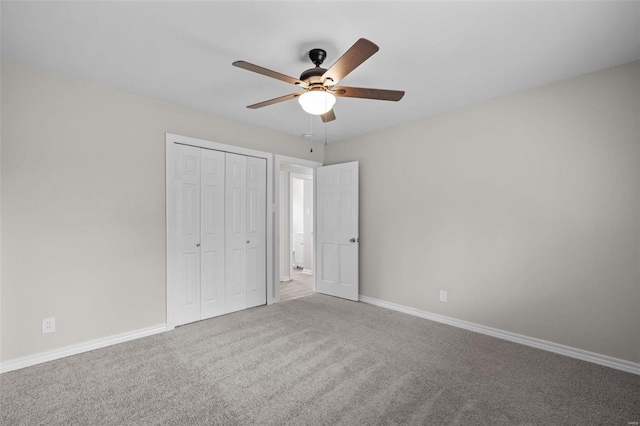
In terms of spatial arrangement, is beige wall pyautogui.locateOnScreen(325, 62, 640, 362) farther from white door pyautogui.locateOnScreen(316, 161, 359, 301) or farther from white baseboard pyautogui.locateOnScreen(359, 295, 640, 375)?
white door pyautogui.locateOnScreen(316, 161, 359, 301)

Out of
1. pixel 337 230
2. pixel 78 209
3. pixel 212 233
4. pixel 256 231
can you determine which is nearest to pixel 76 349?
pixel 78 209

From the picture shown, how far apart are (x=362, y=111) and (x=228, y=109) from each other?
1550mm

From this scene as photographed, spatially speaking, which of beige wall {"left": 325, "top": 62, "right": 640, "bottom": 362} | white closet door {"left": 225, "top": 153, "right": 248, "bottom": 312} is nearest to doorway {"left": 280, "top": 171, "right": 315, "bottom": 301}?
white closet door {"left": 225, "top": 153, "right": 248, "bottom": 312}

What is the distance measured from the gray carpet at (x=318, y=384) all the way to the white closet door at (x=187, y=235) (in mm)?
354

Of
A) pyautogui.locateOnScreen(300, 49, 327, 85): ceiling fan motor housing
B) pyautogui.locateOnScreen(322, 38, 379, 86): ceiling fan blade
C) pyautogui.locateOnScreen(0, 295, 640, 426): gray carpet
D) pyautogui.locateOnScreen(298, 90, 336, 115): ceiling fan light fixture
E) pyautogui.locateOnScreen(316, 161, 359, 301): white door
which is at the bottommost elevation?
pyautogui.locateOnScreen(0, 295, 640, 426): gray carpet

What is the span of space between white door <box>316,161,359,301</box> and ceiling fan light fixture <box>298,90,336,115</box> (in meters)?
2.27

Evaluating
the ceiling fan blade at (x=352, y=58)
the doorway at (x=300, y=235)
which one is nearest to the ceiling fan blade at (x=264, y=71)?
the ceiling fan blade at (x=352, y=58)

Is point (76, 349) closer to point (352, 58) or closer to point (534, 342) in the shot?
point (352, 58)

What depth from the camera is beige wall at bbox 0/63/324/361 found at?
8.21 ft

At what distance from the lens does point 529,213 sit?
300 cm

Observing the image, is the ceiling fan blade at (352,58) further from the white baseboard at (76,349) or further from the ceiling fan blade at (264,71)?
the white baseboard at (76,349)

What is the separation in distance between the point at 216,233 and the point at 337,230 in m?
1.78

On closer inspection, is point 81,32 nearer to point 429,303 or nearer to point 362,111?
point 362,111

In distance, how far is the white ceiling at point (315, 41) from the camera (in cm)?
186
